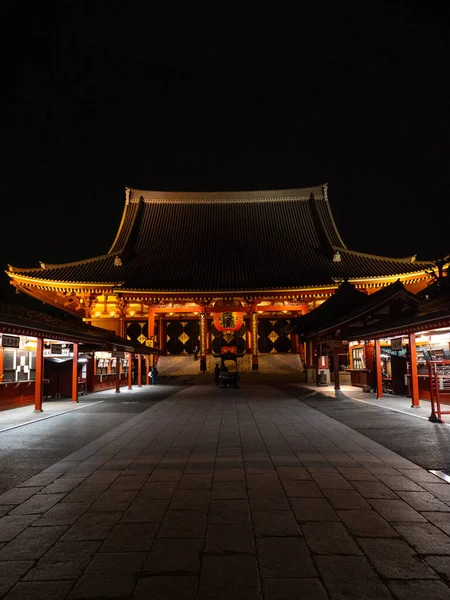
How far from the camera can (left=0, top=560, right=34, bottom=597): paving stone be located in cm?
288

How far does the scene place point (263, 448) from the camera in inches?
289

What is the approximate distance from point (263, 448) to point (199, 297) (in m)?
23.5

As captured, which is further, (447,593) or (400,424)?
(400,424)

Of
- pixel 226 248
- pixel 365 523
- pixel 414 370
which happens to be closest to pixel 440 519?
pixel 365 523

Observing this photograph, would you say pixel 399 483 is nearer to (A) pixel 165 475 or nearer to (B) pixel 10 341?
(A) pixel 165 475

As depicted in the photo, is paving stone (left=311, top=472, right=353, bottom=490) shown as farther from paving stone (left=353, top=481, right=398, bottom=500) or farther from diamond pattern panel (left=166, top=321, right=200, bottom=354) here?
diamond pattern panel (left=166, top=321, right=200, bottom=354)

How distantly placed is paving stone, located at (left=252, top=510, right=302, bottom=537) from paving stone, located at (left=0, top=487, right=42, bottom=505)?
2.40m

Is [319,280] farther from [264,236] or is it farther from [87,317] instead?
[87,317]

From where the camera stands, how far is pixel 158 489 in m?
5.02

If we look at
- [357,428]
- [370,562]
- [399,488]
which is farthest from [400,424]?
[370,562]

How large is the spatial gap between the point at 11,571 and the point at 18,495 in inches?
78.2

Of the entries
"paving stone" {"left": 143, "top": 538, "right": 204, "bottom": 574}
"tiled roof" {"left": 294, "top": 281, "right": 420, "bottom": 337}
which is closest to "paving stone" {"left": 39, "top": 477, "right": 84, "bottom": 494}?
"paving stone" {"left": 143, "top": 538, "right": 204, "bottom": 574}

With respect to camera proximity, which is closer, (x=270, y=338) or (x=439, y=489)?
(x=439, y=489)

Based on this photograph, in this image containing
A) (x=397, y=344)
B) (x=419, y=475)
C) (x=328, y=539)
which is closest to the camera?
(x=328, y=539)
